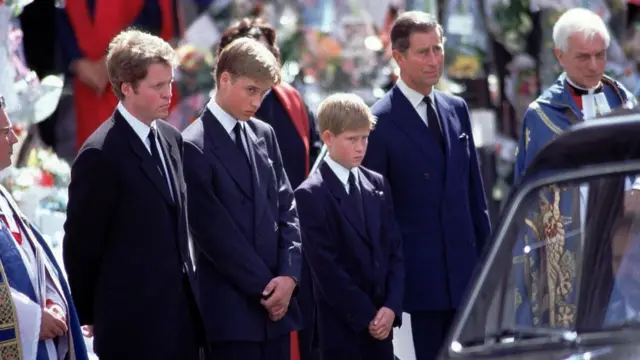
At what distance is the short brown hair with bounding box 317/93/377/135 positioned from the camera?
7.69m

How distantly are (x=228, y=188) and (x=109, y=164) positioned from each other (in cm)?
67

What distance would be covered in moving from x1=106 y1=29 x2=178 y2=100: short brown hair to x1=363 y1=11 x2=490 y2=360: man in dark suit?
61.4 inches

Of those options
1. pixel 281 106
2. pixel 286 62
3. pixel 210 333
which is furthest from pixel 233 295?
pixel 286 62

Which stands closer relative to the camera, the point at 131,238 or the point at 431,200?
the point at 131,238

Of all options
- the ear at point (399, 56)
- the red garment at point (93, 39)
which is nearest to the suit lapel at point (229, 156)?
the ear at point (399, 56)

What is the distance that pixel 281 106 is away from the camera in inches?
346

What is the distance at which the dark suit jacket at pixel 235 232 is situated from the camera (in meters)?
7.11

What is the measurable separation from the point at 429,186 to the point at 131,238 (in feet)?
6.06

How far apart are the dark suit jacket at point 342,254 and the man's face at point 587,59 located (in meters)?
1.38

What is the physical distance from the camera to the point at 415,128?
8.13 metres

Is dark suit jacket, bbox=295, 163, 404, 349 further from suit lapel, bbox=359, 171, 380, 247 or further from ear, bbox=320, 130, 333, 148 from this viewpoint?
ear, bbox=320, 130, 333, 148

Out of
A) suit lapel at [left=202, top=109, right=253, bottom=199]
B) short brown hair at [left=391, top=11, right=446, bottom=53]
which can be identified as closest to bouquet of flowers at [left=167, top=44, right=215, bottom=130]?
short brown hair at [left=391, top=11, right=446, bottom=53]

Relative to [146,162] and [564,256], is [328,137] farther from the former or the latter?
[564,256]

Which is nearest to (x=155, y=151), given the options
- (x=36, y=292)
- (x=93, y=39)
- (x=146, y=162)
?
(x=146, y=162)
